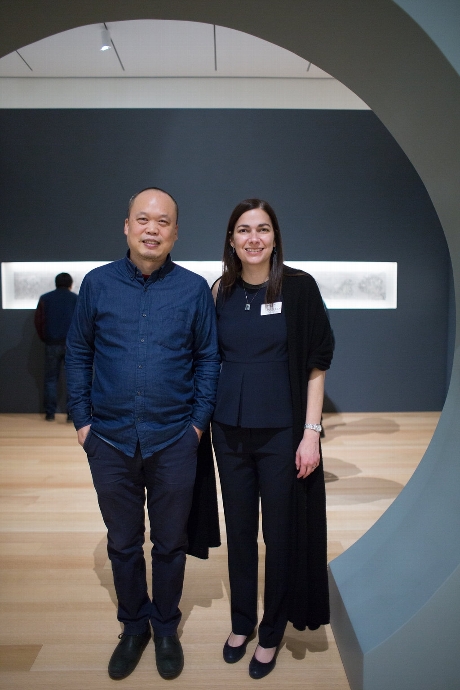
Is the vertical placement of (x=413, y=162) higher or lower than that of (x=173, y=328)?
higher

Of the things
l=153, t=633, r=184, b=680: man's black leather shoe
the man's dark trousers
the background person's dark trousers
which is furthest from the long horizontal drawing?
l=153, t=633, r=184, b=680: man's black leather shoe

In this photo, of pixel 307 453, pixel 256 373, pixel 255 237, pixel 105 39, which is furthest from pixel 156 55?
pixel 307 453

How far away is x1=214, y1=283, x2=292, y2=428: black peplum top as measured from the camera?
7.10 feet

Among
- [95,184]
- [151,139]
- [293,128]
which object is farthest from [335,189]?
[95,184]

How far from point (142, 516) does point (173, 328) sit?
82 centimetres

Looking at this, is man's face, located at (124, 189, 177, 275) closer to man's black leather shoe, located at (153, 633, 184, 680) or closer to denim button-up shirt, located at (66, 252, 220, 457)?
denim button-up shirt, located at (66, 252, 220, 457)

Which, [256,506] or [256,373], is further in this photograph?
[256,506]

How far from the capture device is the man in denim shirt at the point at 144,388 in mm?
2152

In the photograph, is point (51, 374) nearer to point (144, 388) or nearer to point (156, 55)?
point (156, 55)

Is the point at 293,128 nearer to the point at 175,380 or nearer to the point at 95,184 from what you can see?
the point at 95,184

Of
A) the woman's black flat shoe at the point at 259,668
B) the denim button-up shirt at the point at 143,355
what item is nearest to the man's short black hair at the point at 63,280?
the denim button-up shirt at the point at 143,355

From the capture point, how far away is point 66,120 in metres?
7.39

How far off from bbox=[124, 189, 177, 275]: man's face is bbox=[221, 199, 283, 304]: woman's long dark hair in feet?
0.81

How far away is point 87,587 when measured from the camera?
3.02 metres
